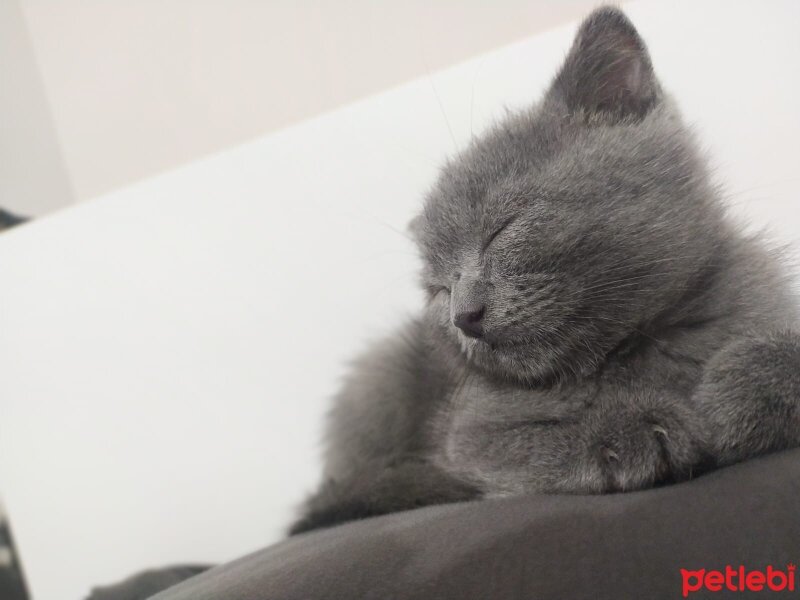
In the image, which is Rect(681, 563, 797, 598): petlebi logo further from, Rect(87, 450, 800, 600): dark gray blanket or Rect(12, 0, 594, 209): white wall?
Rect(12, 0, 594, 209): white wall

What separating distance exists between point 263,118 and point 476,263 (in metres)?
0.89

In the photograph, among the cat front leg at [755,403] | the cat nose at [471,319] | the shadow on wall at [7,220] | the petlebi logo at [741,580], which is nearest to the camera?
the petlebi logo at [741,580]

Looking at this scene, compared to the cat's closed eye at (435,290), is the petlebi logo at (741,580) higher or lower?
lower

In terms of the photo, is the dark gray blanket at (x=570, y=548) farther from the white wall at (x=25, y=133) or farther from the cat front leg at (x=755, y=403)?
the white wall at (x=25, y=133)

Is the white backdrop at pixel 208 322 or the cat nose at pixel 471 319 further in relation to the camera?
the white backdrop at pixel 208 322

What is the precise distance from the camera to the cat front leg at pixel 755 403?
54cm

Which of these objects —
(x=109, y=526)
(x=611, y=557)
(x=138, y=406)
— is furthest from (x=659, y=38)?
(x=109, y=526)

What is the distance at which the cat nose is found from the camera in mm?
658

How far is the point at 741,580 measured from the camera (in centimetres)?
45

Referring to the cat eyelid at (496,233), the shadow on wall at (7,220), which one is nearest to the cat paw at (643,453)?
the cat eyelid at (496,233)

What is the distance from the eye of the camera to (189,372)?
4.13 ft

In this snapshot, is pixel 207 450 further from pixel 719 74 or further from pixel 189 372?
pixel 719 74

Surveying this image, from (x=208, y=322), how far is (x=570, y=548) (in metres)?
0.95

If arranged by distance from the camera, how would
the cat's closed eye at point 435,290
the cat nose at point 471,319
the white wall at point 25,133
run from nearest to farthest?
the cat nose at point 471,319 → the cat's closed eye at point 435,290 → the white wall at point 25,133
